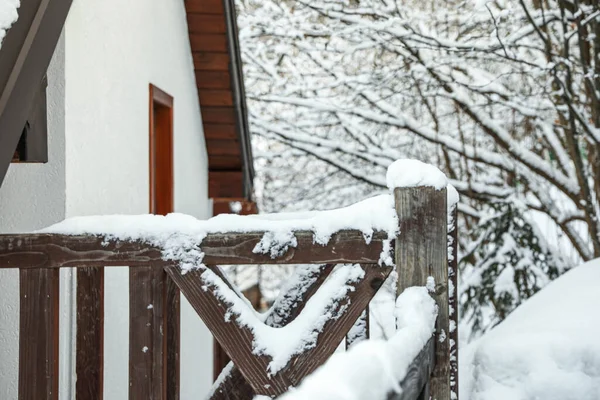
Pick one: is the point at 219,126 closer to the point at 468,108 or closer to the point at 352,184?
the point at 468,108

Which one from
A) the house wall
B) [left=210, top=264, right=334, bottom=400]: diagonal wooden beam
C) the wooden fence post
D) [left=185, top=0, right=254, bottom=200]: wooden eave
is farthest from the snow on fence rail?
[left=185, top=0, right=254, bottom=200]: wooden eave

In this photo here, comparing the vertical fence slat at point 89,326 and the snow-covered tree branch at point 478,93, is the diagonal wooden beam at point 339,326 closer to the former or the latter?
the vertical fence slat at point 89,326

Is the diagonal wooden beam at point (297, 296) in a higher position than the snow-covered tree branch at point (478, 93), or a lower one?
lower

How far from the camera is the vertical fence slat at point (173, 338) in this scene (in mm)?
2658

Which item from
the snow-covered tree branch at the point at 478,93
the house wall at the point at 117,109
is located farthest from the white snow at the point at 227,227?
the snow-covered tree branch at the point at 478,93

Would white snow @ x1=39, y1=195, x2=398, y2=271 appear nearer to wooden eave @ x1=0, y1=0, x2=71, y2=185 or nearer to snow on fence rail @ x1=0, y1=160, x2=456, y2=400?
snow on fence rail @ x1=0, y1=160, x2=456, y2=400

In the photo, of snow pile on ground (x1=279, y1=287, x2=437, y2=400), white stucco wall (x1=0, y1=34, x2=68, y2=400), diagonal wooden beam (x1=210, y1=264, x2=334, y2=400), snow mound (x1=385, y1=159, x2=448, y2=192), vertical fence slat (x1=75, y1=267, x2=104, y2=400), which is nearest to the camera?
snow pile on ground (x1=279, y1=287, x2=437, y2=400)

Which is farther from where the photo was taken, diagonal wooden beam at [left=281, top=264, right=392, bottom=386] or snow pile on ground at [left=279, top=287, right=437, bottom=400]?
diagonal wooden beam at [left=281, top=264, right=392, bottom=386]

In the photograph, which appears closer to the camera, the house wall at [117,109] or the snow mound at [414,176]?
the snow mound at [414,176]

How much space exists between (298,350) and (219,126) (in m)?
4.99

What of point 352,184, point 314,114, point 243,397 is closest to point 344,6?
point 314,114

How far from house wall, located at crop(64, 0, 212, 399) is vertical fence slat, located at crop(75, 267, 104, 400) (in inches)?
36.1

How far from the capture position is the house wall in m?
3.81

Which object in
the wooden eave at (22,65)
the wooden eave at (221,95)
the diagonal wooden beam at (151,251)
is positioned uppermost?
the wooden eave at (221,95)
